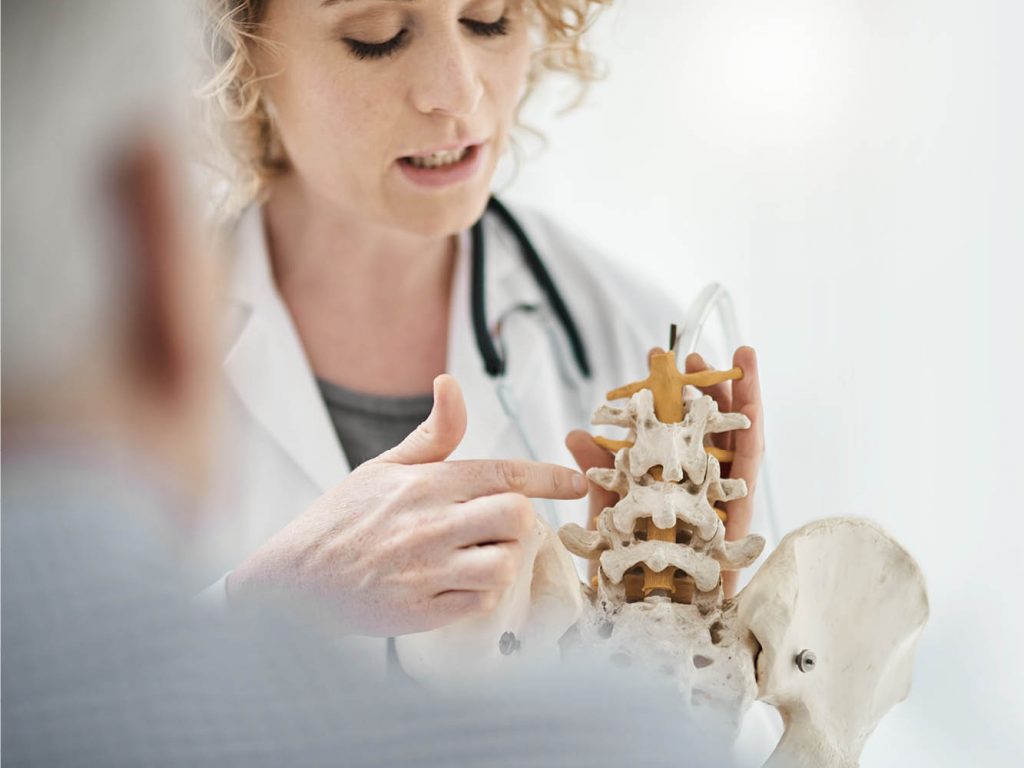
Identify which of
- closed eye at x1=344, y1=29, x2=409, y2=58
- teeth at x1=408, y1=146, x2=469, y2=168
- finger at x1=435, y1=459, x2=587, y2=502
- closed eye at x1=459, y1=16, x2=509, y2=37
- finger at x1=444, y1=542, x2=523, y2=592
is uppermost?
closed eye at x1=459, y1=16, x2=509, y2=37

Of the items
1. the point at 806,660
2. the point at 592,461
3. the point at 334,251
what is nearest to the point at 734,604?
the point at 806,660

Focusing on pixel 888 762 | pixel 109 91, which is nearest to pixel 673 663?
pixel 888 762

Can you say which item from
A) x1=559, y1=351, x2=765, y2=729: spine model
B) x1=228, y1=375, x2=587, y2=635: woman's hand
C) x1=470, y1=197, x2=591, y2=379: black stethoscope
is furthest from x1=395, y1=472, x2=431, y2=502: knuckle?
x1=470, y1=197, x2=591, y2=379: black stethoscope

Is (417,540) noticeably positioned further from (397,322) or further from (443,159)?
(397,322)

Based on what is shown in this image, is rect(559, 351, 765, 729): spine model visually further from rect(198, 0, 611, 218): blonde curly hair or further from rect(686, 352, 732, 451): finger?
rect(198, 0, 611, 218): blonde curly hair

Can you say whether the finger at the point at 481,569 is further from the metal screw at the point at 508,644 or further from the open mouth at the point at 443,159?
the open mouth at the point at 443,159

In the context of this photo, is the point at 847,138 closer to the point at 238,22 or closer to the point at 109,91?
the point at 238,22

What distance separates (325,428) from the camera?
87 cm

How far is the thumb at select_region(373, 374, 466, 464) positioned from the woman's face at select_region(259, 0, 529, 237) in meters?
0.27

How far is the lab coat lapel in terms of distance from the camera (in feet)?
2.80

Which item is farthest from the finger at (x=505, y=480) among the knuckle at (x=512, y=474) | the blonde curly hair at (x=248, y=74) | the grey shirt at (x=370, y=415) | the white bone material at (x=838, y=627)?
the grey shirt at (x=370, y=415)

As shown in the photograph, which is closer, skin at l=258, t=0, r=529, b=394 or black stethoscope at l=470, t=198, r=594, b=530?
skin at l=258, t=0, r=529, b=394

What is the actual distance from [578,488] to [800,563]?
12 centimetres

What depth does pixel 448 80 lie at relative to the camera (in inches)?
28.8
